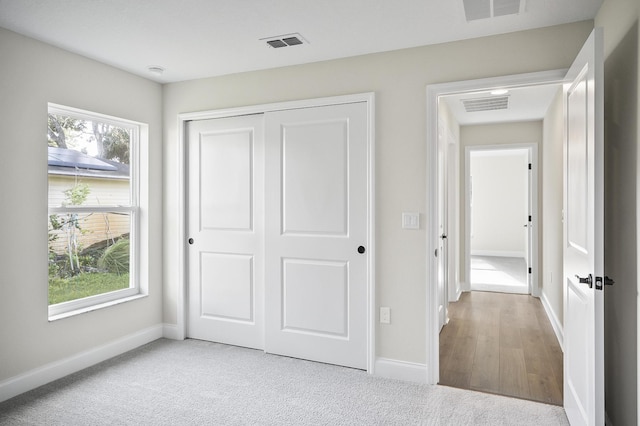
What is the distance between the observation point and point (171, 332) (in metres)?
3.94

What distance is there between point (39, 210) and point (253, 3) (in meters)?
2.05

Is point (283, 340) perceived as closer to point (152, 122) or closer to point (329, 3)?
point (152, 122)

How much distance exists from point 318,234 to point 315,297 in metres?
0.51

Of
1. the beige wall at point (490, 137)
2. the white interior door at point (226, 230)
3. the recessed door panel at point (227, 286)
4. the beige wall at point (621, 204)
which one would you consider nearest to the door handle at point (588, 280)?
the beige wall at point (621, 204)

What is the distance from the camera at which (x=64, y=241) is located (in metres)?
3.20

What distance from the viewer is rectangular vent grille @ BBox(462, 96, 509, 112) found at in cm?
444

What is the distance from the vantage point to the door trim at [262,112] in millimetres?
3119

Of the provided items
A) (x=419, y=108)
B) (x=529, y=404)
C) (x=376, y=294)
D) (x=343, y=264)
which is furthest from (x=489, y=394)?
(x=419, y=108)

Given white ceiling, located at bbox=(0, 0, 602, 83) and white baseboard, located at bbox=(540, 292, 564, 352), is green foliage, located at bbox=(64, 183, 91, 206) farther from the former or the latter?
white baseboard, located at bbox=(540, 292, 564, 352)

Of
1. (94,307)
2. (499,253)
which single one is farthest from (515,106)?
(499,253)

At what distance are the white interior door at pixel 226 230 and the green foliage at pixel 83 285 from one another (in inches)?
24.6

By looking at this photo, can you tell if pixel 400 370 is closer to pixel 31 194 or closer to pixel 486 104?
pixel 31 194

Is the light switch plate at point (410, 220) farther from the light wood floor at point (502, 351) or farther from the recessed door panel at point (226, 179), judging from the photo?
the recessed door panel at point (226, 179)

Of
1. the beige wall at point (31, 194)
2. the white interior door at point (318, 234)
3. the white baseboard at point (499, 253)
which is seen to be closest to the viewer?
the beige wall at point (31, 194)
